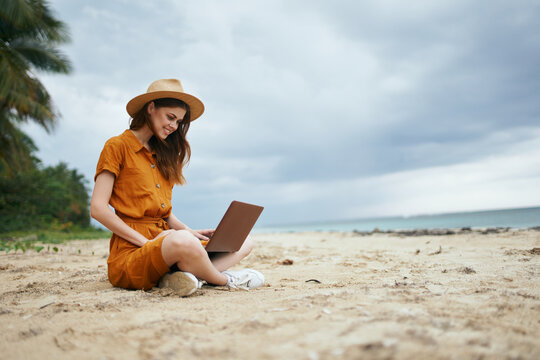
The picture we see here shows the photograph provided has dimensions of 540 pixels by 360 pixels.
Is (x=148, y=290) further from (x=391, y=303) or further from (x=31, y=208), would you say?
(x=31, y=208)

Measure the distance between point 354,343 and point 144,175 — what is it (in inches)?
77.2

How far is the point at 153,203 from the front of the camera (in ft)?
8.59

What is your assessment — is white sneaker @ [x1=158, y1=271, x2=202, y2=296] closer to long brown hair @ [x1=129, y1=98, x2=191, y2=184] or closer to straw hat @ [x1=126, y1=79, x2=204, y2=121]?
long brown hair @ [x1=129, y1=98, x2=191, y2=184]

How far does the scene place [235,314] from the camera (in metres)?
1.79

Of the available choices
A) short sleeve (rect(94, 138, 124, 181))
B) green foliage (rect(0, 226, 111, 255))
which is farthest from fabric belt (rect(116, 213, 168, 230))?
green foliage (rect(0, 226, 111, 255))

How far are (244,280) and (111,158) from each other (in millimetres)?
1316

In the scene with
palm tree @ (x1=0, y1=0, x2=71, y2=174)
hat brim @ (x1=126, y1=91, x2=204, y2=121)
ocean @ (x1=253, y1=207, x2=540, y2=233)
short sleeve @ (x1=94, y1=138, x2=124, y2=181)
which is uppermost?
palm tree @ (x1=0, y1=0, x2=71, y2=174)

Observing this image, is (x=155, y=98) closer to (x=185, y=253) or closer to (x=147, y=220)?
(x=147, y=220)

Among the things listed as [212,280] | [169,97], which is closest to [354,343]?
[212,280]

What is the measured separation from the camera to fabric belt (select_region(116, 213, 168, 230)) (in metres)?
2.62

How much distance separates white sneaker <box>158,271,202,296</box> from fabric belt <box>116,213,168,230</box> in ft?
1.60

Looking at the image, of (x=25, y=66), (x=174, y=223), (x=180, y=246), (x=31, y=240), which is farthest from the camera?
(x=25, y=66)

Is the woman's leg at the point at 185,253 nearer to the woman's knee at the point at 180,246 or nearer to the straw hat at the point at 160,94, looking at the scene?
the woman's knee at the point at 180,246

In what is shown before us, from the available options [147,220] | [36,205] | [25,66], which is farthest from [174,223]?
[36,205]
